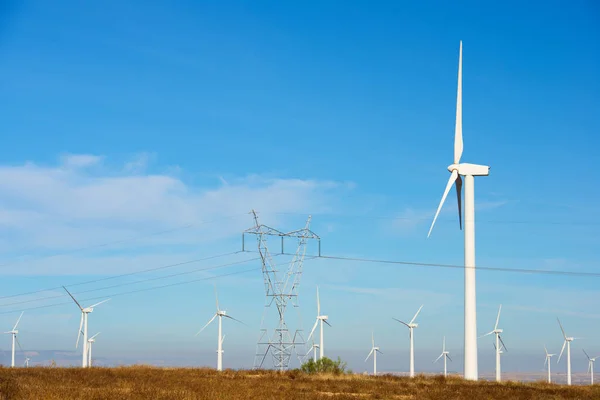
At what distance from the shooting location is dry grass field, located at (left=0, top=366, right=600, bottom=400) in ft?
99.9

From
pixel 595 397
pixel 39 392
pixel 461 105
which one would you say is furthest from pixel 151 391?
pixel 461 105

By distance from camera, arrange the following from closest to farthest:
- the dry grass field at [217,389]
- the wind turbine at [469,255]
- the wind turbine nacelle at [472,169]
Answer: the dry grass field at [217,389], the wind turbine at [469,255], the wind turbine nacelle at [472,169]

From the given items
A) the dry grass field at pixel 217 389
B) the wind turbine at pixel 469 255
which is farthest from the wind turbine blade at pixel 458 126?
the dry grass field at pixel 217 389

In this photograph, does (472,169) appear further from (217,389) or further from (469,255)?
(217,389)

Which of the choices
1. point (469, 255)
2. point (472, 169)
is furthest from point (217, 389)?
point (472, 169)

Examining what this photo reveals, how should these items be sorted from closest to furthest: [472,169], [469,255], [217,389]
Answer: [217,389] < [469,255] < [472,169]

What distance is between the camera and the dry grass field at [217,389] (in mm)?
30453

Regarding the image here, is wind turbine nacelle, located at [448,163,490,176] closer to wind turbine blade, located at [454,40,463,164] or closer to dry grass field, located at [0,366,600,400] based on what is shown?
wind turbine blade, located at [454,40,463,164]

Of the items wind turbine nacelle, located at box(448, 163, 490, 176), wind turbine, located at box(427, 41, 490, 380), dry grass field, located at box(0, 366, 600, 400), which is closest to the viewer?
dry grass field, located at box(0, 366, 600, 400)

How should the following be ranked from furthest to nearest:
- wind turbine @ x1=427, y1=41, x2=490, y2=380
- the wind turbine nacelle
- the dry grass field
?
1. the wind turbine nacelle
2. wind turbine @ x1=427, y1=41, x2=490, y2=380
3. the dry grass field

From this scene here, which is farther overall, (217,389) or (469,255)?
(469,255)

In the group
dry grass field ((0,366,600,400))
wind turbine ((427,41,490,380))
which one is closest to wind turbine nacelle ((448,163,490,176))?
wind turbine ((427,41,490,380))

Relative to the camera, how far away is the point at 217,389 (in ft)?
117

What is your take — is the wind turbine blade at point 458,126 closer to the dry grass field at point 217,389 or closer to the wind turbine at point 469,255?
the wind turbine at point 469,255
